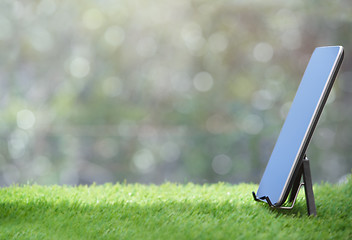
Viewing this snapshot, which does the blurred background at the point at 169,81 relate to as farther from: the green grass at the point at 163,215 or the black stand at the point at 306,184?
the black stand at the point at 306,184

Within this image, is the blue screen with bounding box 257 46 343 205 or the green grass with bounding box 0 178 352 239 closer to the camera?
the green grass with bounding box 0 178 352 239

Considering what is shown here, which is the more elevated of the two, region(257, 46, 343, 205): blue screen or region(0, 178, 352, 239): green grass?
region(257, 46, 343, 205): blue screen

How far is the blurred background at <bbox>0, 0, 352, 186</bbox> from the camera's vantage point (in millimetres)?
4520

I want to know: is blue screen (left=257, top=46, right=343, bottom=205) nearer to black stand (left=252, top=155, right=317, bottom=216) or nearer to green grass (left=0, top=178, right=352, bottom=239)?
black stand (left=252, top=155, right=317, bottom=216)

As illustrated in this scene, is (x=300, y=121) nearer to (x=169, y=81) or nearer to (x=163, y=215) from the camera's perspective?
(x=163, y=215)

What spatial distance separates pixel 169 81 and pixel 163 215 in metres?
2.66

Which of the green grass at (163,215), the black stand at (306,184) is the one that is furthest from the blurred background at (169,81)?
the black stand at (306,184)

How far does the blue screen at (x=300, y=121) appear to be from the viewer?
2.16 metres

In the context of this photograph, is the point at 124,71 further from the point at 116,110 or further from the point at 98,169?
the point at 98,169

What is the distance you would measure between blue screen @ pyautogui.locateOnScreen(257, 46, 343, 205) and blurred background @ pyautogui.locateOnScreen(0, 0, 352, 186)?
2.06 meters

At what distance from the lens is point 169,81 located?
481 centimetres

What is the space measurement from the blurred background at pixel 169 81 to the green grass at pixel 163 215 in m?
1.46

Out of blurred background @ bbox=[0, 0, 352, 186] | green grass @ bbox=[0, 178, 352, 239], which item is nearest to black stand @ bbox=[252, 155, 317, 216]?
green grass @ bbox=[0, 178, 352, 239]

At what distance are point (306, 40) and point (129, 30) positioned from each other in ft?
6.32
